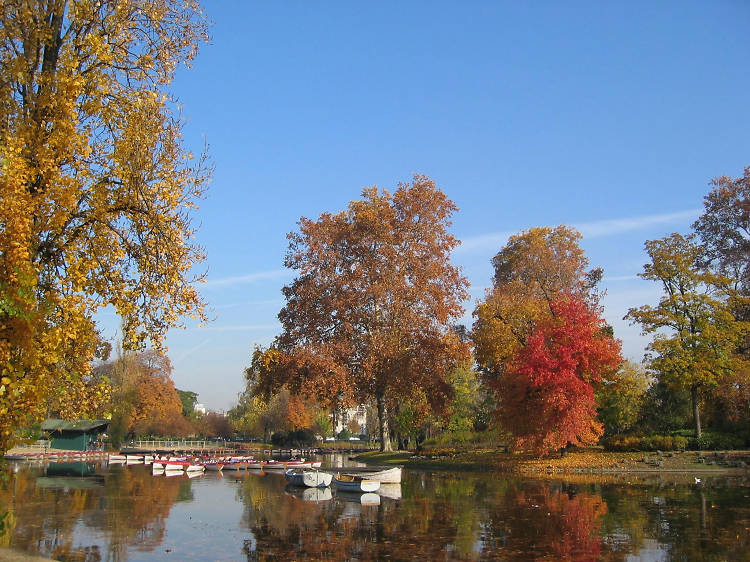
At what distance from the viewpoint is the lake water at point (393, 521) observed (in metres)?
13.7

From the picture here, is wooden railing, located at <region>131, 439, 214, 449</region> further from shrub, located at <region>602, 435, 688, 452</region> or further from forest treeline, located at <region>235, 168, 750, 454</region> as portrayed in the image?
shrub, located at <region>602, 435, 688, 452</region>

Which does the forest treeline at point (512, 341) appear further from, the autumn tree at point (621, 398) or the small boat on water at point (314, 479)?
the small boat on water at point (314, 479)

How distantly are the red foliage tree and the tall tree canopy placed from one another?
690 centimetres

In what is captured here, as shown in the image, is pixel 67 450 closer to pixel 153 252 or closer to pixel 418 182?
pixel 418 182

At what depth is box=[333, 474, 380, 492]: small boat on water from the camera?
25938mm

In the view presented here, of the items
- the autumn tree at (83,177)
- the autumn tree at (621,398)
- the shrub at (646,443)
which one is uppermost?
the autumn tree at (83,177)

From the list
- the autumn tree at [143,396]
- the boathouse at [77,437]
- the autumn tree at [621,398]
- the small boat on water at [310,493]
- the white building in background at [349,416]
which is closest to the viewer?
the small boat on water at [310,493]

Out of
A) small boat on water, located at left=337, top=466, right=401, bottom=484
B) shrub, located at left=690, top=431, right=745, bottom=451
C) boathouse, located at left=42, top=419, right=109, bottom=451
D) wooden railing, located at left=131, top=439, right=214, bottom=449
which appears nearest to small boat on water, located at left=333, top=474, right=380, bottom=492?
small boat on water, located at left=337, top=466, right=401, bottom=484

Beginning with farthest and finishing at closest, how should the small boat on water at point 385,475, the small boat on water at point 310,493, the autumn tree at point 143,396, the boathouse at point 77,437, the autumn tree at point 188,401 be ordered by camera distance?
1. the autumn tree at point 188,401
2. the autumn tree at point 143,396
3. the boathouse at point 77,437
4. the small boat on water at point 385,475
5. the small boat on water at point 310,493

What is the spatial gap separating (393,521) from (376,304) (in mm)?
26117

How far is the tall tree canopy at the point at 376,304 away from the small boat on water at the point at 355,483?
11.1m

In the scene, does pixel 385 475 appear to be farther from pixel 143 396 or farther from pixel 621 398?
pixel 143 396

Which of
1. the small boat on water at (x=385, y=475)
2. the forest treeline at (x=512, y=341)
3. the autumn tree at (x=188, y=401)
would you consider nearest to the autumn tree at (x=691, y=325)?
the forest treeline at (x=512, y=341)

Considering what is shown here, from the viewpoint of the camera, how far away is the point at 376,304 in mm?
43938
